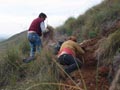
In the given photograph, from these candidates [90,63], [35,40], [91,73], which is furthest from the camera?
→ [35,40]

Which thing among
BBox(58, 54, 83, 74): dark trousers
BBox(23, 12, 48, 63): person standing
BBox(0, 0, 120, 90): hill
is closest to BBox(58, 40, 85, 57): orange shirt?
BBox(58, 54, 83, 74): dark trousers

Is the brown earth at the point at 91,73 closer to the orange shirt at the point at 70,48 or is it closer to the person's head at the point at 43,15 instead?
the orange shirt at the point at 70,48

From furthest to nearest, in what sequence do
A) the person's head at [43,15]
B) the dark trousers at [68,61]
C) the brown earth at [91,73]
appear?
1. the person's head at [43,15]
2. the dark trousers at [68,61]
3. the brown earth at [91,73]

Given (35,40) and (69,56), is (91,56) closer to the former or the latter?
(69,56)

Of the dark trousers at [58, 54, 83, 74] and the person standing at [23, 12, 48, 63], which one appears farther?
the person standing at [23, 12, 48, 63]

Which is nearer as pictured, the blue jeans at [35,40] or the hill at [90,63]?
the hill at [90,63]

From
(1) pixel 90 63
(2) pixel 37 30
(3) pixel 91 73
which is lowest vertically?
(3) pixel 91 73

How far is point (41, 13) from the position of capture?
1529cm

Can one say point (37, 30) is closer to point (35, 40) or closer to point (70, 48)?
point (35, 40)

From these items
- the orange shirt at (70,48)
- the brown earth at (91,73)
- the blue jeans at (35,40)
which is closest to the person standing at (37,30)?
the blue jeans at (35,40)

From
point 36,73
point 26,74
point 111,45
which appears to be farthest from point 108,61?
point 26,74

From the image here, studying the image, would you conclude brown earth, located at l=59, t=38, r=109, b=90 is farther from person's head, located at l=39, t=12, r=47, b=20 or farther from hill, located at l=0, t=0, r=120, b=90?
person's head, located at l=39, t=12, r=47, b=20

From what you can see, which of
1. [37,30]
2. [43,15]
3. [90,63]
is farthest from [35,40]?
[90,63]

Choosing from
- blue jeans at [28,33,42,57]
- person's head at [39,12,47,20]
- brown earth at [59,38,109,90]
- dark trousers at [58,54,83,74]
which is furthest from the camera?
blue jeans at [28,33,42,57]
